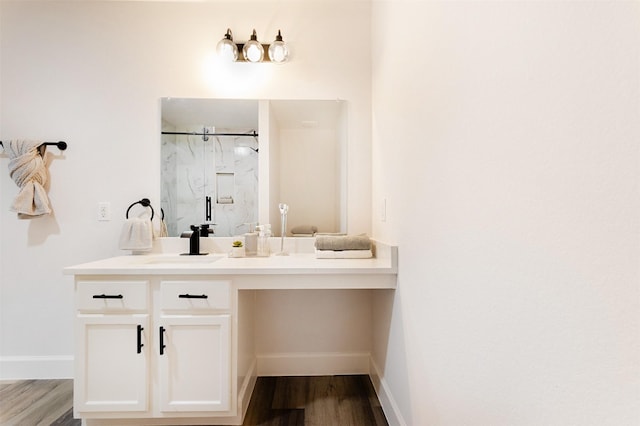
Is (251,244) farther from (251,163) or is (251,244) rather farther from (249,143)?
(249,143)

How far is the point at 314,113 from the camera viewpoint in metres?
2.04

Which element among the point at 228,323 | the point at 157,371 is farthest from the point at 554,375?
the point at 157,371

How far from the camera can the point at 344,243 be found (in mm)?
1729

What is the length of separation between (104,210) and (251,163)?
1.00m

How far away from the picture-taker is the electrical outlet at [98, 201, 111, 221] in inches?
76.8

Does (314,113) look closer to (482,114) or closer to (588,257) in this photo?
(482,114)

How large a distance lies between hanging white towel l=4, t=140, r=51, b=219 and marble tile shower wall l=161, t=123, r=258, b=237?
710mm

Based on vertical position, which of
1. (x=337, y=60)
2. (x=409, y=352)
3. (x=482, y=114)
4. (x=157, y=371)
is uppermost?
(x=337, y=60)

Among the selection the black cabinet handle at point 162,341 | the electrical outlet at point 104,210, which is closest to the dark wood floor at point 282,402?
the black cabinet handle at point 162,341

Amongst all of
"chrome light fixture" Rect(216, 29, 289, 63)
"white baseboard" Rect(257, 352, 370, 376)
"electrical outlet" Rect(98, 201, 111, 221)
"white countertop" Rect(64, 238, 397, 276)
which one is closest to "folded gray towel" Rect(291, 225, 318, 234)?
"white countertop" Rect(64, 238, 397, 276)

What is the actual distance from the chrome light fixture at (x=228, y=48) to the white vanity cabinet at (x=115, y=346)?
1.44m

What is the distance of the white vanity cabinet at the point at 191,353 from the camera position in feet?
4.61

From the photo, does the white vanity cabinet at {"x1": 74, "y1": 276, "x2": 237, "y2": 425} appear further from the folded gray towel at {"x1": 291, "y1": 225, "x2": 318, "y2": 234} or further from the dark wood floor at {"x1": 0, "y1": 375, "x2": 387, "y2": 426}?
the folded gray towel at {"x1": 291, "y1": 225, "x2": 318, "y2": 234}

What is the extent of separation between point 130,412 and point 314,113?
193cm
